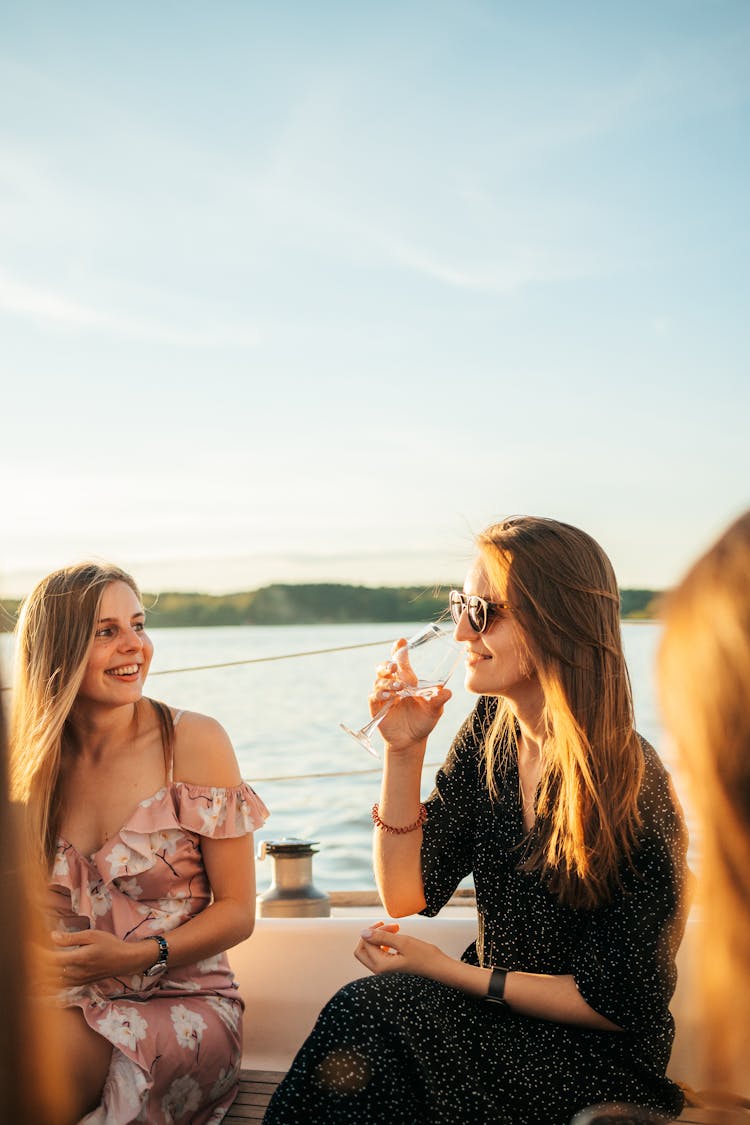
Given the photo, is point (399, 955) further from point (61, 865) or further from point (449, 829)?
point (61, 865)

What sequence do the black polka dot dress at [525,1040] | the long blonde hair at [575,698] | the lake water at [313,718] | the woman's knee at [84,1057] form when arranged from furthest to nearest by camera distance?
the lake water at [313,718], the woman's knee at [84,1057], the long blonde hair at [575,698], the black polka dot dress at [525,1040]

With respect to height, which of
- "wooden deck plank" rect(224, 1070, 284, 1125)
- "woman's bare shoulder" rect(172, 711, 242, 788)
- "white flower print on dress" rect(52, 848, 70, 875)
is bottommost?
"wooden deck plank" rect(224, 1070, 284, 1125)

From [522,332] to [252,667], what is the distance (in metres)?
8.82

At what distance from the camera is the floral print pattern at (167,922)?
2168mm

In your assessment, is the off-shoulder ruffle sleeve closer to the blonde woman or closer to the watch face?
the blonde woman

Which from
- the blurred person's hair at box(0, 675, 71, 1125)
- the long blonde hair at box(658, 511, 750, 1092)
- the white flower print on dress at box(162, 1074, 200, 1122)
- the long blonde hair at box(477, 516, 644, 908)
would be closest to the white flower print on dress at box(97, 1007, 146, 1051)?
the white flower print on dress at box(162, 1074, 200, 1122)

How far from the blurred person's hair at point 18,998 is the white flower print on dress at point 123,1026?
167 centimetres

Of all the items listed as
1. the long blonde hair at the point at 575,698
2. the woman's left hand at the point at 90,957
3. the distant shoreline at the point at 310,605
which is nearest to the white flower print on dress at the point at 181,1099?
the woman's left hand at the point at 90,957

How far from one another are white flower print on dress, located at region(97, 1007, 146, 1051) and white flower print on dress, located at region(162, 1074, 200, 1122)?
0.43ft

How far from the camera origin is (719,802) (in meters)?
0.91

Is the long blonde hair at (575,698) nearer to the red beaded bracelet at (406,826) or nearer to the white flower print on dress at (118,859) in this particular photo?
the red beaded bracelet at (406,826)

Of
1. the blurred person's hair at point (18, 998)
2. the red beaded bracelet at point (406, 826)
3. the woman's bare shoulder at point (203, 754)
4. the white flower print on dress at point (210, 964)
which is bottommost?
the white flower print on dress at point (210, 964)

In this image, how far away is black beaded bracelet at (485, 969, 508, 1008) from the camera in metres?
1.89

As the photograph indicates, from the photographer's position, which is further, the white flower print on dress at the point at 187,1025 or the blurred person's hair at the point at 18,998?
the white flower print on dress at the point at 187,1025
